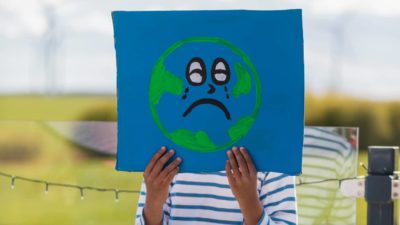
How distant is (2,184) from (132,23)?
188cm

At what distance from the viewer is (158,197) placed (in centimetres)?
145

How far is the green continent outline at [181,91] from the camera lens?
1324mm

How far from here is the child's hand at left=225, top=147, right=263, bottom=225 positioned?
4.35ft

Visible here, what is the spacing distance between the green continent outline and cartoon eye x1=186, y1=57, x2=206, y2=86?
0.02 m

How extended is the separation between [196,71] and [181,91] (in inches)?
1.9

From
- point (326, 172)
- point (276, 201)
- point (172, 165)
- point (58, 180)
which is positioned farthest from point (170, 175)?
point (58, 180)

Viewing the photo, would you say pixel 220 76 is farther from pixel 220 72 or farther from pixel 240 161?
pixel 240 161

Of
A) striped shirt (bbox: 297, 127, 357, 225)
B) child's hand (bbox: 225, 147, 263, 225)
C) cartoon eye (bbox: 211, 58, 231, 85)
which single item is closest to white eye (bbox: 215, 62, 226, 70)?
cartoon eye (bbox: 211, 58, 231, 85)

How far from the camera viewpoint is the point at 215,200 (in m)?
1.56

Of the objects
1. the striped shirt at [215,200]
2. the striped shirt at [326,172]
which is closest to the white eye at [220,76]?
the striped shirt at [215,200]

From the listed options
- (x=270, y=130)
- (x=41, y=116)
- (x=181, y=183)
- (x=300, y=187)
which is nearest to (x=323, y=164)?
(x=300, y=187)

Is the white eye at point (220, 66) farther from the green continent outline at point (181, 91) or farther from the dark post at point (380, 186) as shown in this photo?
the dark post at point (380, 186)

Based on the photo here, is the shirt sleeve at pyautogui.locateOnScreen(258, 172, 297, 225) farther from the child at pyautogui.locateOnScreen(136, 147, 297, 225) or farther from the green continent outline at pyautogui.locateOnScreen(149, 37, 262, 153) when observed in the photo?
the green continent outline at pyautogui.locateOnScreen(149, 37, 262, 153)

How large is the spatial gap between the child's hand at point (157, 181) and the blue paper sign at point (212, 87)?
0.02m
